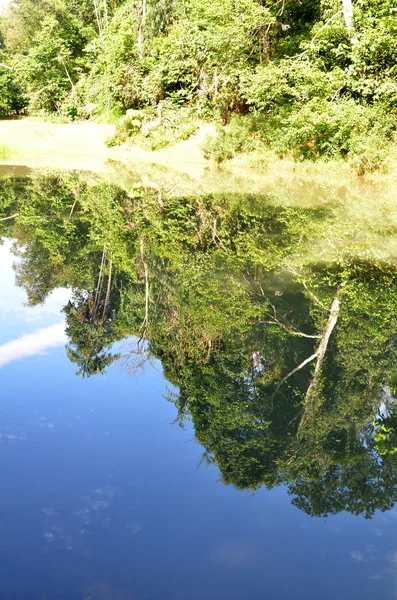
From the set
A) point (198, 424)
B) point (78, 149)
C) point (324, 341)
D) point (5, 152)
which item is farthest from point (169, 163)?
point (198, 424)

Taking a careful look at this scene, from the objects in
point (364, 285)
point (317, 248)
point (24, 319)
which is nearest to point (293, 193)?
point (317, 248)

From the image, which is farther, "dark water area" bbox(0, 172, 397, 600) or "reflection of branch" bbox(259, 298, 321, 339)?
"reflection of branch" bbox(259, 298, 321, 339)

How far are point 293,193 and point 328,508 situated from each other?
40.0 feet

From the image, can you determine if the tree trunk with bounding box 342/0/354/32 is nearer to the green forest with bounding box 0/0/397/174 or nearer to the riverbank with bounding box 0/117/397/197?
the green forest with bounding box 0/0/397/174

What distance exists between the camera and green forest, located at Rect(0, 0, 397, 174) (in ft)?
56.7

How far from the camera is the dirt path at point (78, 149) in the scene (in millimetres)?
22594

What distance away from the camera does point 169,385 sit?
464 cm

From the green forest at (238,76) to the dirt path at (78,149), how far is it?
85 centimetres

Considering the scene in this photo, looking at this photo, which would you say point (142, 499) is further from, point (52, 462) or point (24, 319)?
point (24, 319)

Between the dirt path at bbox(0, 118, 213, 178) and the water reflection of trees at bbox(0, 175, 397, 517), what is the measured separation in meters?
9.79

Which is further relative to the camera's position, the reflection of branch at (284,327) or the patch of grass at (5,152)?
the patch of grass at (5,152)

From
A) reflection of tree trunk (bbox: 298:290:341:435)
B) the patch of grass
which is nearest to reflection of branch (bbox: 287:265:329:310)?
reflection of tree trunk (bbox: 298:290:341:435)

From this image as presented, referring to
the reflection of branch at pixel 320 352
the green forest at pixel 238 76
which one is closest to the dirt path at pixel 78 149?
the green forest at pixel 238 76

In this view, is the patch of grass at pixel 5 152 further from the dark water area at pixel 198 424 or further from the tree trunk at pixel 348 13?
the dark water area at pixel 198 424
